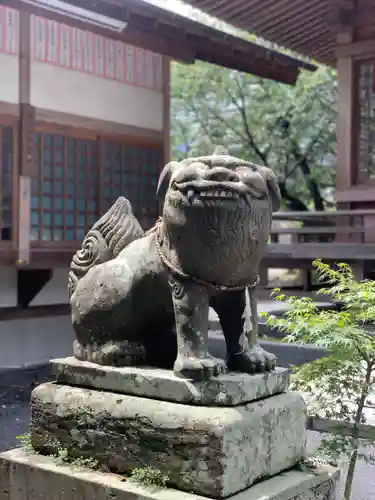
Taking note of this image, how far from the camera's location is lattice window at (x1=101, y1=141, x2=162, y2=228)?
9820 mm

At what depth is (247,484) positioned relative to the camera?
2.55 meters

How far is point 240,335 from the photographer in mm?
2791

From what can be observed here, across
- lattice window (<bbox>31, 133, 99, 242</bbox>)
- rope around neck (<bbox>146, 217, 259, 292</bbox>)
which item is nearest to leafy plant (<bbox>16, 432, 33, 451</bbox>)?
rope around neck (<bbox>146, 217, 259, 292</bbox>)

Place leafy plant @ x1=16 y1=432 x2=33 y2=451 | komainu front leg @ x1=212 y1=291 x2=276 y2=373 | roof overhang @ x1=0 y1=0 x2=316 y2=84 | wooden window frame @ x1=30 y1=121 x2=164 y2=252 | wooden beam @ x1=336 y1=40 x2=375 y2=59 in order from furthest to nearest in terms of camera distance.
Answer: wooden beam @ x1=336 y1=40 x2=375 y2=59 < wooden window frame @ x1=30 y1=121 x2=164 y2=252 < roof overhang @ x1=0 y1=0 x2=316 y2=84 < leafy plant @ x1=16 y1=432 x2=33 y2=451 < komainu front leg @ x1=212 y1=291 x2=276 y2=373

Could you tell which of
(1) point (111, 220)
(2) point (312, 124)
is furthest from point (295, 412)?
(2) point (312, 124)

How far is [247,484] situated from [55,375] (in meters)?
1.06

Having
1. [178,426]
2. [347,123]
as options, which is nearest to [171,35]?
[347,123]

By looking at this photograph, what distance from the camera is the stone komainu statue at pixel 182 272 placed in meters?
Answer: 2.54

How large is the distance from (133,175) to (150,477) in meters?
7.84

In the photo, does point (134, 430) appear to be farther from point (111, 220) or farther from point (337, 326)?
point (337, 326)

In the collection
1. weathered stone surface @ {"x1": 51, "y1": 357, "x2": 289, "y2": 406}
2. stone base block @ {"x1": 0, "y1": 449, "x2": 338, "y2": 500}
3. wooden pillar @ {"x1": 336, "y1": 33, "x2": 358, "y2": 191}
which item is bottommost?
stone base block @ {"x1": 0, "y1": 449, "x2": 338, "y2": 500}

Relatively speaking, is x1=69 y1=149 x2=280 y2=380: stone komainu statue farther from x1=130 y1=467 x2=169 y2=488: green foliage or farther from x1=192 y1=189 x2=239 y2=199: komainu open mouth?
x1=130 y1=467 x2=169 y2=488: green foliage

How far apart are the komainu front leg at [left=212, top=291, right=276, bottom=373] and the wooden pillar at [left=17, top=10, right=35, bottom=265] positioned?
240 inches

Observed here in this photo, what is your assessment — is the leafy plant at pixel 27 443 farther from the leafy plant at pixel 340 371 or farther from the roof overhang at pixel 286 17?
the roof overhang at pixel 286 17
